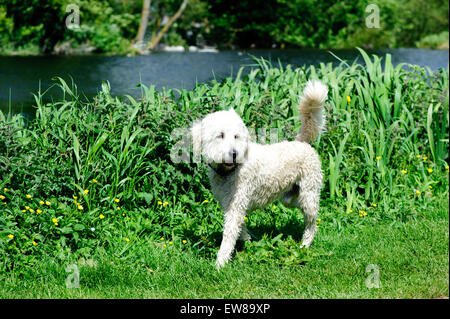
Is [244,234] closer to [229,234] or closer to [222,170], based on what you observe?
[229,234]

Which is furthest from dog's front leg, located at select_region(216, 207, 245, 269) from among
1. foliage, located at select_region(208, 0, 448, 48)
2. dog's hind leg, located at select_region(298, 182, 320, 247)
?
foliage, located at select_region(208, 0, 448, 48)

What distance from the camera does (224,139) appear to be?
3.16 m

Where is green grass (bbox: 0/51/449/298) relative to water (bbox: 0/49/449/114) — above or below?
below

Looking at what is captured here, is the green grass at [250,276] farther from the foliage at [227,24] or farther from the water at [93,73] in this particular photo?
the foliage at [227,24]

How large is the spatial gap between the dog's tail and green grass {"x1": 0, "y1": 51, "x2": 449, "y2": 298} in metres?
0.86

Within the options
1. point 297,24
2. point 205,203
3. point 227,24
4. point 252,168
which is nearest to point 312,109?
point 252,168

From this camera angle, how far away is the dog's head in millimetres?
3152

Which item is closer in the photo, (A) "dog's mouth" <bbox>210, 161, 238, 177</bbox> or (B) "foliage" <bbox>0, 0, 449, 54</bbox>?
(A) "dog's mouth" <bbox>210, 161, 238, 177</bbox>

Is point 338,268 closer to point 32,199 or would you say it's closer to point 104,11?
point 32,199

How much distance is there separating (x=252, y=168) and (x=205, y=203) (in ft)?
3.22

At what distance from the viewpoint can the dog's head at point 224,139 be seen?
315 centimetres

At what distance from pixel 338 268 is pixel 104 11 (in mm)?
14059

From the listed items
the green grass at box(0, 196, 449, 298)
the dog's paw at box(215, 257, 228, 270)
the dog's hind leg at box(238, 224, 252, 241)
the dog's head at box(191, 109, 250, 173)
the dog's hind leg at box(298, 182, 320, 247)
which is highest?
the dog's head at box(191, 109, 250, 173)

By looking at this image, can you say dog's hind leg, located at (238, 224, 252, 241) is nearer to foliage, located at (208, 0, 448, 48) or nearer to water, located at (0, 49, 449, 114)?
water, located at (0, 49, 449, 114)
